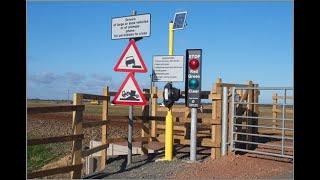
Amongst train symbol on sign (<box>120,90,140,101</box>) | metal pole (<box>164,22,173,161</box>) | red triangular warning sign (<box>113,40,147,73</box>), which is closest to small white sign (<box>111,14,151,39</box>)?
red triangular warning sign (<box>113,40,147,73</box>)

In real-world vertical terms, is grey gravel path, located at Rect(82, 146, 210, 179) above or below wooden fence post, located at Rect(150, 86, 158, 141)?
below

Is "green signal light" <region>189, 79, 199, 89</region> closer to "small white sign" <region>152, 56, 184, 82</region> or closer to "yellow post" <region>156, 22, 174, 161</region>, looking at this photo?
"small white sign" <region>152, 56, 184, 82</region>

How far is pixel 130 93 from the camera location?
9781 mm

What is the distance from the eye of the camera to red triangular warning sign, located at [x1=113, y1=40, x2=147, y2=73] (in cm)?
973

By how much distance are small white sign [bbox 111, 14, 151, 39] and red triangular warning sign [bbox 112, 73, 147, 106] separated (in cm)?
103

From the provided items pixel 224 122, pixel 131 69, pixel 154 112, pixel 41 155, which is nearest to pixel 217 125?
pixel 224 122

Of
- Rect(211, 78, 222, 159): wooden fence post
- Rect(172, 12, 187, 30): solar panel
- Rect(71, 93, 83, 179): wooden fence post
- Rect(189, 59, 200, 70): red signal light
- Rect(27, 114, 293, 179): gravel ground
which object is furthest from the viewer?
Rect(172, 12, 187, 30): solar panel

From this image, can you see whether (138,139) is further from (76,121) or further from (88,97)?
(76,121)
